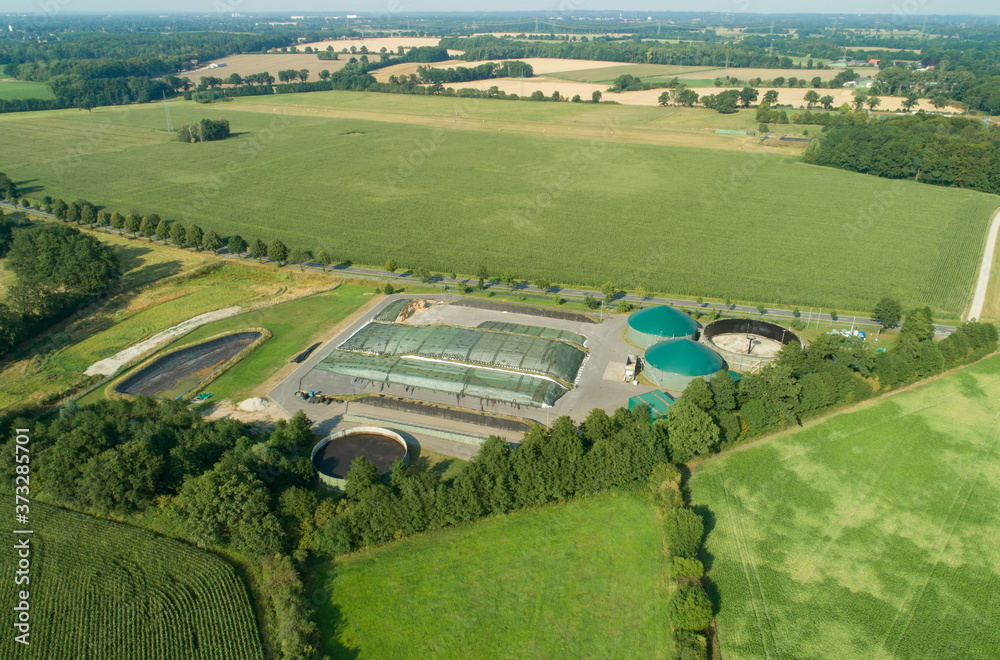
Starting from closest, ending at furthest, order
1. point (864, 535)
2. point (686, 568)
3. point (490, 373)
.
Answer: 1. point (686, 568)
2. point (864, 535)
3. point (490, 373)

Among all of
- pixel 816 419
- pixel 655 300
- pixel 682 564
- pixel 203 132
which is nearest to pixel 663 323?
pixel 655 300

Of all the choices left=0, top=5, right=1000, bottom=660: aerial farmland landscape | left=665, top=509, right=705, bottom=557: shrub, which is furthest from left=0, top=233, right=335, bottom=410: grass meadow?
left=665, top=509, right=705, bottom=557: shrub

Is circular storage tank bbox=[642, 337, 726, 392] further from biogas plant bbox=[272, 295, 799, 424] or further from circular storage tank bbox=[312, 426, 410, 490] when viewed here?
circular storage tank bbox=[312, 426, 410, 490]

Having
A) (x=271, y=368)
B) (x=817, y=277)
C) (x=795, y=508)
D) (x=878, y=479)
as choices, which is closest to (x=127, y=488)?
(x=271, y=368)

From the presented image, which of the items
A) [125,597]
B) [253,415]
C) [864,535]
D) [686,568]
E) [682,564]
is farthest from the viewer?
[253,415]

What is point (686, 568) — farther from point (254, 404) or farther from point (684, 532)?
point (254, 404)

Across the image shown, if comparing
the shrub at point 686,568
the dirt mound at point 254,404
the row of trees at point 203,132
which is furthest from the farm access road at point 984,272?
the row of trees at point 203,132

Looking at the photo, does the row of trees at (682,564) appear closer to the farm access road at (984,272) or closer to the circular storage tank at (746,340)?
the circular storage tank at (746,340)
